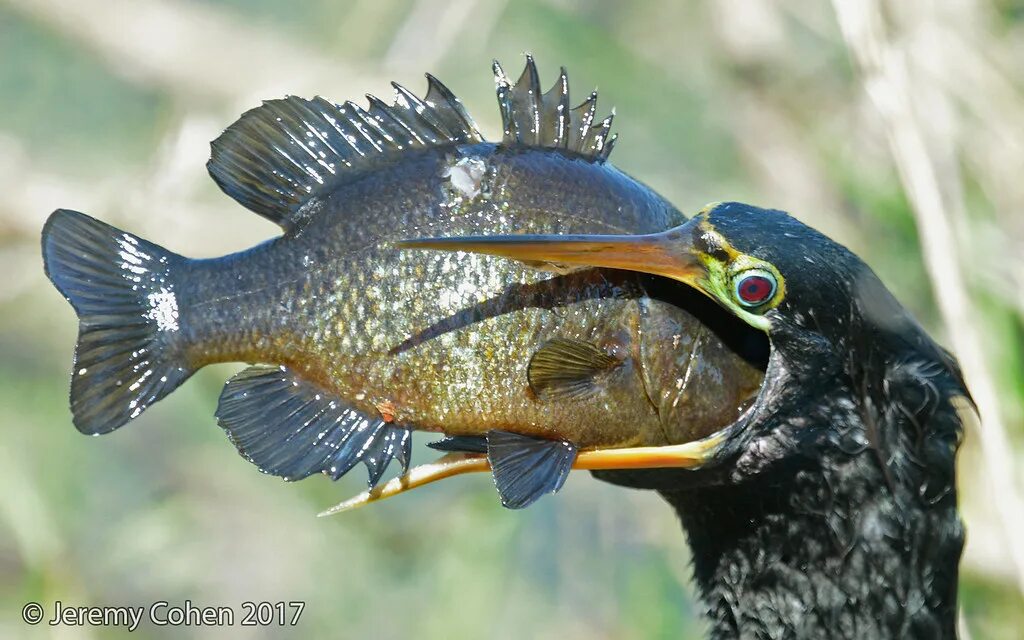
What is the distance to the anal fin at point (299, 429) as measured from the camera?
6.73 ft

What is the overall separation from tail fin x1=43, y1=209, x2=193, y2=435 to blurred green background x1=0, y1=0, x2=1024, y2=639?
6.62ft

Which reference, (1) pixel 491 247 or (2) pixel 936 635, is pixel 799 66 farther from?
(1) pixel 491 247

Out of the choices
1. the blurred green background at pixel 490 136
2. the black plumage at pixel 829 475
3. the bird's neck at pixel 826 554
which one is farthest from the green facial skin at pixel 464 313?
the blurred green background at pixel 490 136

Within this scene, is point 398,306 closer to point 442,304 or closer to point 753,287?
point 442,304

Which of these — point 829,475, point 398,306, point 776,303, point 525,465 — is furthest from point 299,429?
point 829,475

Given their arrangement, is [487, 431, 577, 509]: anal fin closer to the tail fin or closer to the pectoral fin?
the pectoral fin

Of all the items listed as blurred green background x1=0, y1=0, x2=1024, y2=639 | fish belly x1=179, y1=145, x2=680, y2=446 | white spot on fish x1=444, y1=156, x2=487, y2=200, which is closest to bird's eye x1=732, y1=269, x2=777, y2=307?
fish belly x1=179, y1=145, x2=680, y2=446

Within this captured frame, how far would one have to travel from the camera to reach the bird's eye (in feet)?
6.63

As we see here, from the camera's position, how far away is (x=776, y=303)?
205 cm

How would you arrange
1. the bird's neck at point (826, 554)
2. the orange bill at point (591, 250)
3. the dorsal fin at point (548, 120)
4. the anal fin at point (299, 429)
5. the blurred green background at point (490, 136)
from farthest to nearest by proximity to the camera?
1. the blurred green background at point (490, 136)
2. the bird's neck at point (826, 554)
3. the dorsal fin at point (548, 120)
4. the anal fin at point (299, 429)
5. the orange bill at point (591, 250)

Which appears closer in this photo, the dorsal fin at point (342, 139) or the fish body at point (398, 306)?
the fish body at point (398, 306)

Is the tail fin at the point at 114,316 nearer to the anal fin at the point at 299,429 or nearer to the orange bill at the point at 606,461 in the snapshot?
the anal fin at the point at 299,429

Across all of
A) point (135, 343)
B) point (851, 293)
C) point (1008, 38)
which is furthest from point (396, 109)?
point (1008, 38)

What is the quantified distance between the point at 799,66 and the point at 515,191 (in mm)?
5094
